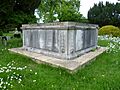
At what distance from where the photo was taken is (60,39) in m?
8.23

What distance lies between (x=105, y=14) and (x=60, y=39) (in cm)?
2581

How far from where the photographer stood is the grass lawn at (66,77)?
5.79 metres

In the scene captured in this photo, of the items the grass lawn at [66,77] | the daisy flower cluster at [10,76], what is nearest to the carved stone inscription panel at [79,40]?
the grass lawn at [66,77]

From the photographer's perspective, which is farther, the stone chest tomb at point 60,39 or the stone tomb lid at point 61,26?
the stone chest tomb at point 60,39

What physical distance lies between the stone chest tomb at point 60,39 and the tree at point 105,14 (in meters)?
22.1

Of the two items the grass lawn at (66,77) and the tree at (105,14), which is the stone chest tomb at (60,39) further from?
the tree at (105,14)

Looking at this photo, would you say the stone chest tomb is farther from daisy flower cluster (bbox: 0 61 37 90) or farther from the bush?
the bush

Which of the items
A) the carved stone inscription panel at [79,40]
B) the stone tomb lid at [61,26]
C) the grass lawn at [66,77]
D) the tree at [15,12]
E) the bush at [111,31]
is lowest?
the bush at [111,31]

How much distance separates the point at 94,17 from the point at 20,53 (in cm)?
2584

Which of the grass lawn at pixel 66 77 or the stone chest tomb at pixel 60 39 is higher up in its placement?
the stone chest tomb at pixel 60 39

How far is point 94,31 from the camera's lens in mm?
11148

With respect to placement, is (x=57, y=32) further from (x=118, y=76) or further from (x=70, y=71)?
(x=118, y=76)

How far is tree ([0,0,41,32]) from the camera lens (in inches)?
464

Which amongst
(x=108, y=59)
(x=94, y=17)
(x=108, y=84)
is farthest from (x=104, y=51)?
(x=94, y=17)
